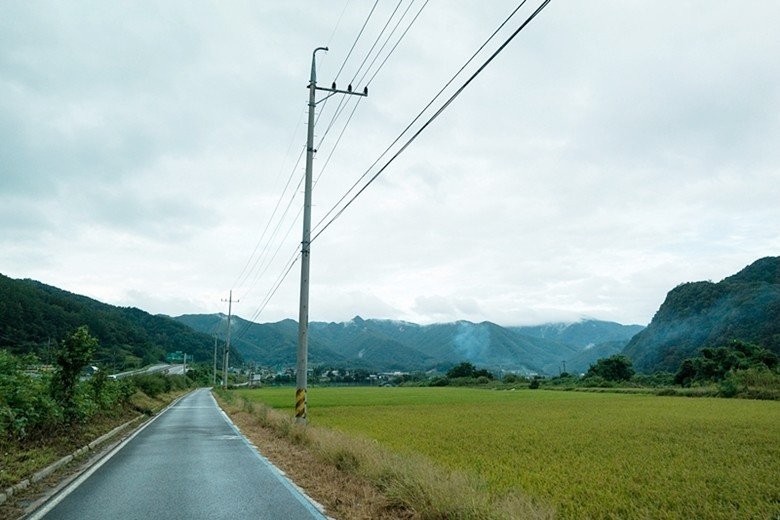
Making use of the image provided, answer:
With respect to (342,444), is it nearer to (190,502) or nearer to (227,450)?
(190,502)

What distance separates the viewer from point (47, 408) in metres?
15.2

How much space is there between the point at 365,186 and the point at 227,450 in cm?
884

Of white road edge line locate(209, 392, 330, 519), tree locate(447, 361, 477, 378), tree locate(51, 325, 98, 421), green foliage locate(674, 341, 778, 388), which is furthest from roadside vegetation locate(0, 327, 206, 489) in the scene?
tree locate(447, 361, 477, 378)

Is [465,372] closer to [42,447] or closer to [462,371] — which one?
[462,371]

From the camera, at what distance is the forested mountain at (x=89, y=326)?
66.7 m

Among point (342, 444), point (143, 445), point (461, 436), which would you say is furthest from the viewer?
point (461, 436)

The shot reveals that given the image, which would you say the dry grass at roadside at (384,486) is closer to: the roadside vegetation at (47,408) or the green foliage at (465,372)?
the roadside vegetation at (47,408)

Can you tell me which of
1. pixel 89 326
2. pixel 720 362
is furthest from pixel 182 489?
pixel 720 362

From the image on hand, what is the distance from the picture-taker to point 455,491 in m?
7.16

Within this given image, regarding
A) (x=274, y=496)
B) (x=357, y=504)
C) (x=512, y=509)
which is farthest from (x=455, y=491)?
(x=274, y=496)

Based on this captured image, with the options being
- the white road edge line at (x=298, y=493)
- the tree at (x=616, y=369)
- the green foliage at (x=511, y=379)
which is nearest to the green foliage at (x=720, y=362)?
the tree at (x=616, y=369)

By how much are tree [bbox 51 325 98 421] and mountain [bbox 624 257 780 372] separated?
318 feet

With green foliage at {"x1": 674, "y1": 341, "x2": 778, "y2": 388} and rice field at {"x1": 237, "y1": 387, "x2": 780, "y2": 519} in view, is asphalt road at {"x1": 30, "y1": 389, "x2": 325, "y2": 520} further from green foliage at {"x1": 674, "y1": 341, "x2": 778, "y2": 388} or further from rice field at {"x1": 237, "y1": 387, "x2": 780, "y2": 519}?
green foliage at {"x1": 674, "y1": 341, "x2": 778, "y2": 388}

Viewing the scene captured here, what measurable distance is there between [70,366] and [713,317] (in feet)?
422
